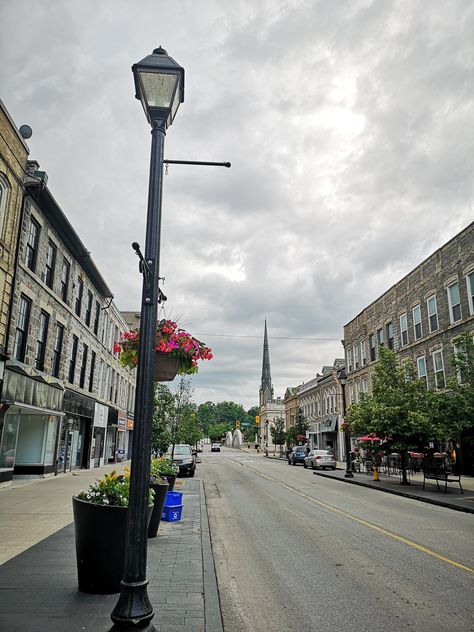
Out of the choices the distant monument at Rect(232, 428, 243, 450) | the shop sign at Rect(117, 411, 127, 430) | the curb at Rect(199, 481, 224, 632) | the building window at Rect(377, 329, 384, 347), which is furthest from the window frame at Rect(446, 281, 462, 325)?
the distant monument at Rect(232, 428, 243, 450)

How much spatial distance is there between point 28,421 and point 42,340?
3.66 meters

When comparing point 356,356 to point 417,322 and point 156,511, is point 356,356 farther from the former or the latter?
point 156,511

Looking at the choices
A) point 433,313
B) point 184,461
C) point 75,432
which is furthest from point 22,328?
point 433,313

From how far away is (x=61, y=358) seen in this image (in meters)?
22.1

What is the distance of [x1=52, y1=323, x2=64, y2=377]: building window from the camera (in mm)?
21594

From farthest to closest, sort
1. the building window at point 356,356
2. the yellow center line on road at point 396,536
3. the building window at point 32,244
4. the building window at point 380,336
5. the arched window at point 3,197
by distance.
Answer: the building window at point 356,356, the building window at point 380,336, the building window at point 32,244, the arched window at point 3,197, the yellow center line on road at point 396,536

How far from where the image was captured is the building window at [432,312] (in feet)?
94.6

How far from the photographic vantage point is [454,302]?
88.2 ft

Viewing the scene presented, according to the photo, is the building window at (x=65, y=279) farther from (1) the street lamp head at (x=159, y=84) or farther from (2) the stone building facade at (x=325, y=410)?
(2) the stone building facade at (x=325, y=410)

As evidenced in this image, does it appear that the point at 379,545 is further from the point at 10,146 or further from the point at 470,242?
the point at 470,242

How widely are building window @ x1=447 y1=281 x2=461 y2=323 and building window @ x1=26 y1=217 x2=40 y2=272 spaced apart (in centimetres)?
2080

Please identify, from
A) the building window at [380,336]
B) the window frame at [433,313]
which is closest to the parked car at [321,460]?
the building window at [380,336]

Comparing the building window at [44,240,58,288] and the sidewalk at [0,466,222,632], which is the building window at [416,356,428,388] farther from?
the sidewalk at [0,466,222,632]

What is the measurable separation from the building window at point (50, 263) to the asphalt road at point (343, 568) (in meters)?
11.7
